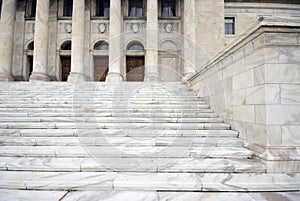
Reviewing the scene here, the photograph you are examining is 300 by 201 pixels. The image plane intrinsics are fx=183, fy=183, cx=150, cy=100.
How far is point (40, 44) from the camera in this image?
15180 mm

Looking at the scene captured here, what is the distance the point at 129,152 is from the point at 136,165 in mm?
510

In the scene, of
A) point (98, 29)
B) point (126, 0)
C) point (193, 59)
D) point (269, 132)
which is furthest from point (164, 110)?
point (126, 0)

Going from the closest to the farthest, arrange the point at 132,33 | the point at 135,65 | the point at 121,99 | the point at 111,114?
the point at 111,114 < the point at 121,99 < the point at 132,33 < the point at 135,65

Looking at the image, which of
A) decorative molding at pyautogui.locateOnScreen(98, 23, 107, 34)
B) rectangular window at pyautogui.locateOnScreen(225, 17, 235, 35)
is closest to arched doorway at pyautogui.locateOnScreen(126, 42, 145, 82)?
decorative molding at pyautogui.locateOnScreen(98, 23, 107, 34)

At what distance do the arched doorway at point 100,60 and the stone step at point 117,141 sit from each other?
14384 mm

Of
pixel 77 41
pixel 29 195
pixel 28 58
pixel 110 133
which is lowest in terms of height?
pixel 29 195

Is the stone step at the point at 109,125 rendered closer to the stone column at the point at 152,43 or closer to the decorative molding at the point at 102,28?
the stone column at the point at 152,43

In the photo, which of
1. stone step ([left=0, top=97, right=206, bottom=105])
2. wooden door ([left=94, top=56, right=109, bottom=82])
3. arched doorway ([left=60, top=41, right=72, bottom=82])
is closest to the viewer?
stone step ([left=0, top=97, right=206, bottom=105])

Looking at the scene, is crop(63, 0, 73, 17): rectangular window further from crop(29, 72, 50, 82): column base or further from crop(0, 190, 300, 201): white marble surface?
crop(0, 190, 300, 201): white marble surface

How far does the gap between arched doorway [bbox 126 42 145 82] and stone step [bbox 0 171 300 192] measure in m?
15.9

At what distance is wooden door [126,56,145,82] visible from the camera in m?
18.6

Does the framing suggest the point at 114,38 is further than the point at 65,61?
No

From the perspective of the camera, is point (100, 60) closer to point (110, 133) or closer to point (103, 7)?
point (103, 7)

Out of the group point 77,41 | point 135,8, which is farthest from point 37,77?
point 135,8
